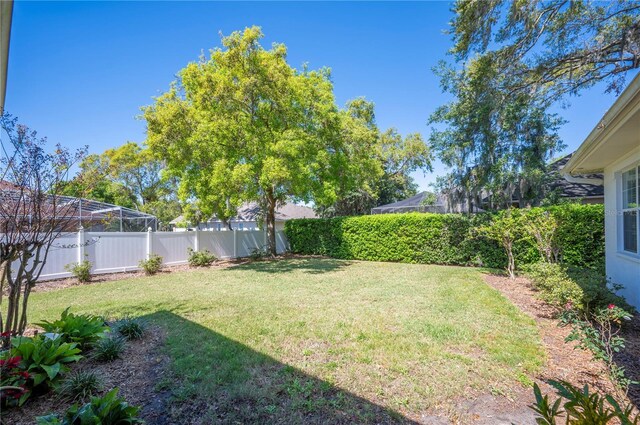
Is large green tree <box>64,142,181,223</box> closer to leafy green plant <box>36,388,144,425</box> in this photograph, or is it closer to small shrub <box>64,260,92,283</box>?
small shrub <box>64,260,92,283</box>

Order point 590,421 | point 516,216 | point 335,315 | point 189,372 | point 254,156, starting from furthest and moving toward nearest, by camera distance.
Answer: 1. point 254,156
2. point 516,216
3. point 335,315
4. point 189,372
5. point 590,421

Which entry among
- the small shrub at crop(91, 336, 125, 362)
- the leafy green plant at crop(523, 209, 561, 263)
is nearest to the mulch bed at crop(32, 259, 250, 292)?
the small shrub at crop(91, 336, 125, 362)

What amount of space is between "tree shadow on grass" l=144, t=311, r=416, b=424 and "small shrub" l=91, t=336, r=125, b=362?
0.63 meters

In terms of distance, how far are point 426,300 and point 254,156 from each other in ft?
26.9

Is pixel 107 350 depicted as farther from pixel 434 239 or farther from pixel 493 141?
pixel 493 141

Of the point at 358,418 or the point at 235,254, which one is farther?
the point at 235,254

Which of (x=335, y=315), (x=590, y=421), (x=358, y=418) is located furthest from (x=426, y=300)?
(x=590, y=421)

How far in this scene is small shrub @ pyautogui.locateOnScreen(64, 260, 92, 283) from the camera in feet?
30.0

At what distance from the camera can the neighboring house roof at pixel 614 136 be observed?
313cm

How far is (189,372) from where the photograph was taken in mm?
3463

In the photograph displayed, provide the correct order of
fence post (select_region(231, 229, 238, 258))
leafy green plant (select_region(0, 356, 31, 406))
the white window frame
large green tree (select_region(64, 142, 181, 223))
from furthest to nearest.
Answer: large green tree (select_region(64, 142, 181, 223)), fence post (select_region(231, 229, 238, 258)), the white window frame, leafy green plant (select_region(0, 356, 31, 406))

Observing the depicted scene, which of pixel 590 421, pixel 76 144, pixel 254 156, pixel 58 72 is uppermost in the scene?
pixel 254 156

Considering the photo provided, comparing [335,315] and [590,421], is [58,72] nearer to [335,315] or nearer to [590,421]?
[335,315]

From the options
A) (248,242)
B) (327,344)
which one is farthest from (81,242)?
(327,344)
